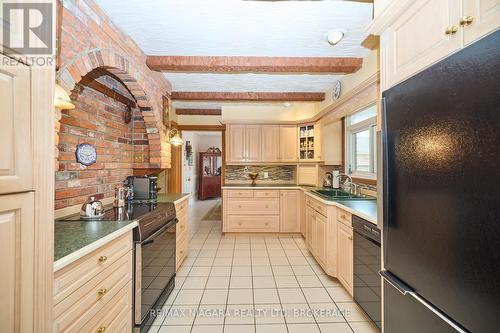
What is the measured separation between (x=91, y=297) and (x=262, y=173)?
3.76 metres

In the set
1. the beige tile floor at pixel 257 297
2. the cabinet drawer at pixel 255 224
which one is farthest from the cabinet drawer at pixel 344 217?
the cabinet drawer at pixel 255 224

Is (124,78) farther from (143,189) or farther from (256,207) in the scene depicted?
(256,207)

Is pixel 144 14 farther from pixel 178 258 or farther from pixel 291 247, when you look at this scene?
pixel 291 247

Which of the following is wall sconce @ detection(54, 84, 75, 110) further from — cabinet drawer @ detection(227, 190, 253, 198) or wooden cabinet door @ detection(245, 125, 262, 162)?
wooden cabinet door @ detection(245, 125, 262, 162)

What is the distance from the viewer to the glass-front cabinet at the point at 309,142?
159 inches

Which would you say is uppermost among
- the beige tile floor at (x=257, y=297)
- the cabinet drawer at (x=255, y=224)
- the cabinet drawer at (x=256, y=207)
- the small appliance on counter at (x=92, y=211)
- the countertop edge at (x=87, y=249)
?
the small appliance on counter at (x=92, y=211)

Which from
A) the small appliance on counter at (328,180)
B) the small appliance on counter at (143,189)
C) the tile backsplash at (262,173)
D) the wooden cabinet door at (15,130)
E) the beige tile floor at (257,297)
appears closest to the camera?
the wooden cabinet door at (15,130)

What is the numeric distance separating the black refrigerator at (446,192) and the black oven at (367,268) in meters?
0.43

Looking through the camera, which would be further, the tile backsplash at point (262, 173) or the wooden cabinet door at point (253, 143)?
the tile backsplash at point (262, 173)

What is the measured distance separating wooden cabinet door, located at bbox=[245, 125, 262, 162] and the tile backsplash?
1.25 feet

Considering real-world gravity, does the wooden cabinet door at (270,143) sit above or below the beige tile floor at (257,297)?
above

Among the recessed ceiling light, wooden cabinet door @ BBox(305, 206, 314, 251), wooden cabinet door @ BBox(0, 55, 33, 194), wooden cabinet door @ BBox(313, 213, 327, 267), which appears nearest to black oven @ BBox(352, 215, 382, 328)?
wooden cabinet door @ BBox(313, 213, 327, 267)

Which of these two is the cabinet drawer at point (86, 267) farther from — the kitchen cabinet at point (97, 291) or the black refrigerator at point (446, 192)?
the black refrigerator at point (446, 192)

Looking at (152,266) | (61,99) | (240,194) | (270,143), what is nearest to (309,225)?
(240,194)
